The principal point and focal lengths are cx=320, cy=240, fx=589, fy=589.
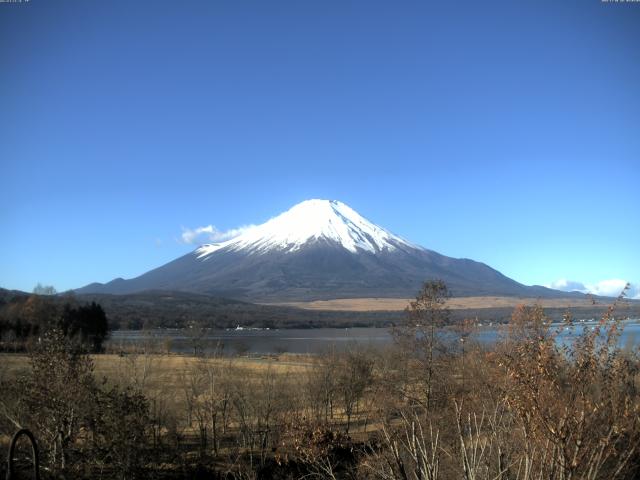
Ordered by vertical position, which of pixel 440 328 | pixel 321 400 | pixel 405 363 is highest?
pixel 440 328

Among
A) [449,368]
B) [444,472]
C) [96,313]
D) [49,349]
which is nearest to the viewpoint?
[444,472]

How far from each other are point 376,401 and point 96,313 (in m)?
57.9

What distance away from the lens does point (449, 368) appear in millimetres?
22812

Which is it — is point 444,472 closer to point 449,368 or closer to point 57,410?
point 57,410

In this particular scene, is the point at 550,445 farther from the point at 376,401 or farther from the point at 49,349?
the point at 376,401

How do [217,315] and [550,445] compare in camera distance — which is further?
[217,315]

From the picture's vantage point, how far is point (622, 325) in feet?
29.1

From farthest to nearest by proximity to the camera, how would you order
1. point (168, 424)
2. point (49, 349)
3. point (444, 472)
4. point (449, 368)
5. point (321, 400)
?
point (321, 400) < point (449, 368) < point (168, 424) < point (49, 349) < point (444, 472)

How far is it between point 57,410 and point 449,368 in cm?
1501

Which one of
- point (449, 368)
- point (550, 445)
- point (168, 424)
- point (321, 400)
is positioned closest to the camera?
point (550, 445)

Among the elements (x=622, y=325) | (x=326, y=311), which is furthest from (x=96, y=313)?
(x=326, y=311)

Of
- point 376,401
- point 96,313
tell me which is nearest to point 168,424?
point 376,401

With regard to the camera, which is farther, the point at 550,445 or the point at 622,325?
the point at 622,325

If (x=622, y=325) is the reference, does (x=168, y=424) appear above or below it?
below
